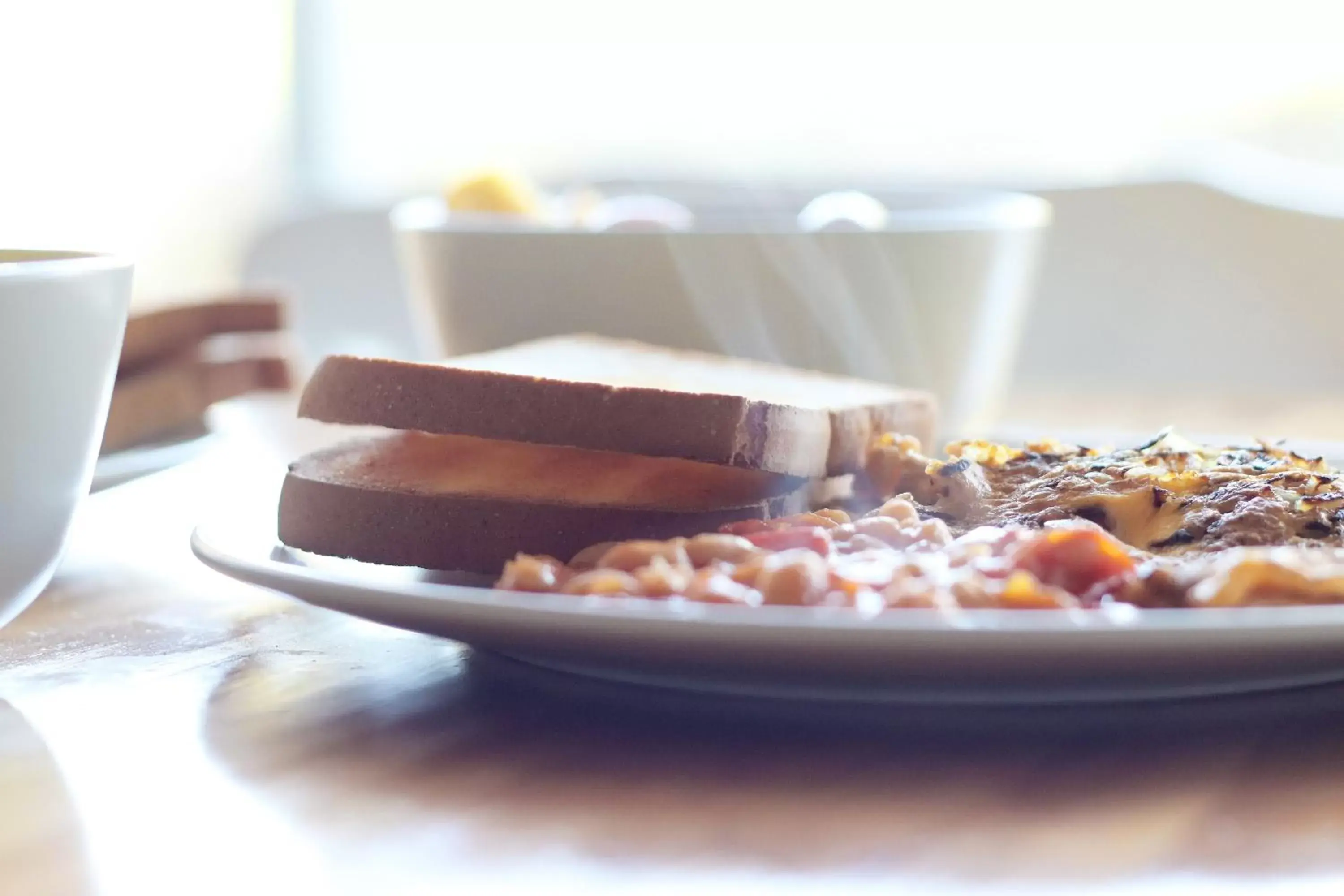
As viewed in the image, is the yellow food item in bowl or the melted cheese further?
the yellow food item in bowl

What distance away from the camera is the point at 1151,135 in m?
4.74

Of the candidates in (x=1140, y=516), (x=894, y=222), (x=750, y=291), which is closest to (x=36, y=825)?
(x=1140, y=516)

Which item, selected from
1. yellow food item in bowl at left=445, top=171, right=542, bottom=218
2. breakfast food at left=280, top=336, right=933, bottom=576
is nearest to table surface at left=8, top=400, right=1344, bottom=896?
breakfast food at left=280, top=336, right=933, bottom=576

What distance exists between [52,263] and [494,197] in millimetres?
1305

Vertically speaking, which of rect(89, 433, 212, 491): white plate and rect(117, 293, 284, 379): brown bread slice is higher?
rect(117, 293, 284, 379): brown bread slice

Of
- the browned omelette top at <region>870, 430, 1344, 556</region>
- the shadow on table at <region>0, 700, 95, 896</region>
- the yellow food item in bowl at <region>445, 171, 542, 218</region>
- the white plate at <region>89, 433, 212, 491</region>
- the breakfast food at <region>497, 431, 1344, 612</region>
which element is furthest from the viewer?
the yellow food item in bowl at <region>445, 171, 542, 218</region>

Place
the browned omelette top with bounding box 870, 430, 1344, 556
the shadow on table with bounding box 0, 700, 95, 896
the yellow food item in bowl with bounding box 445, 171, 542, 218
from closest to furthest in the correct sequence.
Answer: the shadow on table with bounding box 0, 700, 95, 896
the browned omelette top with bounding box 870, 430, 1344, 556
the yellow food item in bowl with bounding box 445, 171, 542, 218

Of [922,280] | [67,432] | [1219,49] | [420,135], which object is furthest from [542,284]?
[420,135]

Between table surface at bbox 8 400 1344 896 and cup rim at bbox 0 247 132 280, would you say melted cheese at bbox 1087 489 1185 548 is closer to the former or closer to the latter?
table surface at bbox 8 400 1344 896

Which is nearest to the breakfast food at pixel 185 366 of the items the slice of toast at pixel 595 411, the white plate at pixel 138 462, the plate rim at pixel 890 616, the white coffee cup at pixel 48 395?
the white plate at pixel 138 462

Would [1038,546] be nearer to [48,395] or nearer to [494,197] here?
[48,395]

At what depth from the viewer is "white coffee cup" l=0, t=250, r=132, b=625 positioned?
0.71m

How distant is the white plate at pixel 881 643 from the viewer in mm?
559

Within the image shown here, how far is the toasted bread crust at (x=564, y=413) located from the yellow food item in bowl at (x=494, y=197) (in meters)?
1.03
